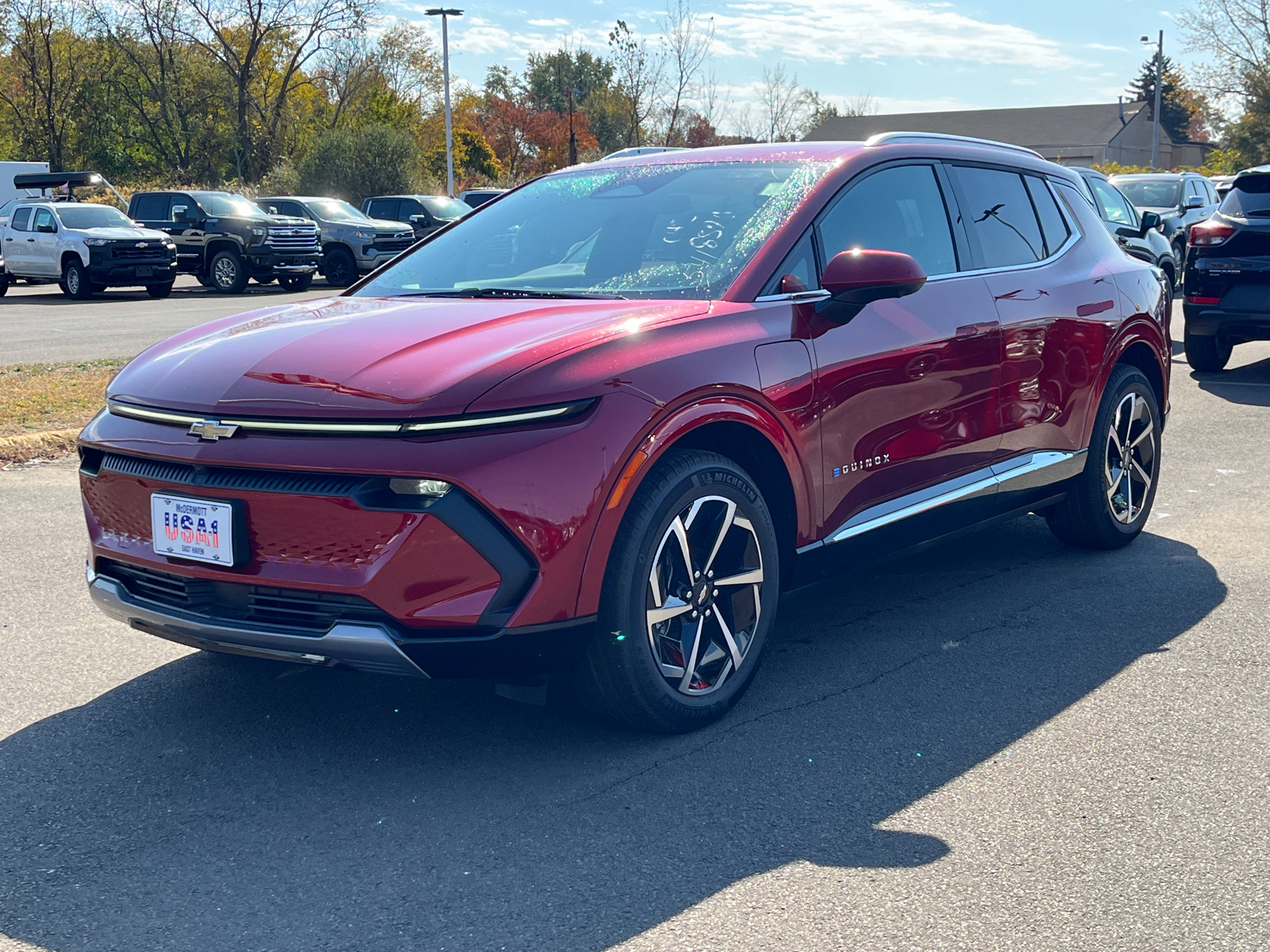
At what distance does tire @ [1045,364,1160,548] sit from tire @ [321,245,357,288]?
2302 centimetres

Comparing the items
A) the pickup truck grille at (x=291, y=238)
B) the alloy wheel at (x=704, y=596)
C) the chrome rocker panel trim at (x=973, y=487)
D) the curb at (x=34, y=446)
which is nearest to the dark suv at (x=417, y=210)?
the pickup truck grille at (x=291, y=238)

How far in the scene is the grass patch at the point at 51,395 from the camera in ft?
28.6

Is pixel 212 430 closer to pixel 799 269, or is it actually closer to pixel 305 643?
pixel 305 643

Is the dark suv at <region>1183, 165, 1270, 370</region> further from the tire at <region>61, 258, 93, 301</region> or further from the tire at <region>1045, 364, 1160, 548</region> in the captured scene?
the tire at <region>61, 258, 93, 301</region>

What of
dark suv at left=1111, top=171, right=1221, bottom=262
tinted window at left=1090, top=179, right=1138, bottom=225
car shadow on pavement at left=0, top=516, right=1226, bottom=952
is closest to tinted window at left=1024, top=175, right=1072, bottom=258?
car shadow on pavement at left=0, top=516, right=1226, bottom=952

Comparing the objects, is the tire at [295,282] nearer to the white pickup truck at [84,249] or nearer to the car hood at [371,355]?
the white pickup truck at [84,249]

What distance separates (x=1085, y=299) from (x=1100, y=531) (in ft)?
3.52

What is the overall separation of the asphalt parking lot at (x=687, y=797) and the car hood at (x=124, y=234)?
820 inches

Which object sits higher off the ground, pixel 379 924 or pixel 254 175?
pixel 254 175

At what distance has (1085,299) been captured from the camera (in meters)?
5.51

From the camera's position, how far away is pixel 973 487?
482 cm

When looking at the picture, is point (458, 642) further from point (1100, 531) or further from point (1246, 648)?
point (1100, 531)

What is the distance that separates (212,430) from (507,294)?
1.24 metres

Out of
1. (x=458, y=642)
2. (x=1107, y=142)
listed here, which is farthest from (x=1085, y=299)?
(x=1107, y=142)
